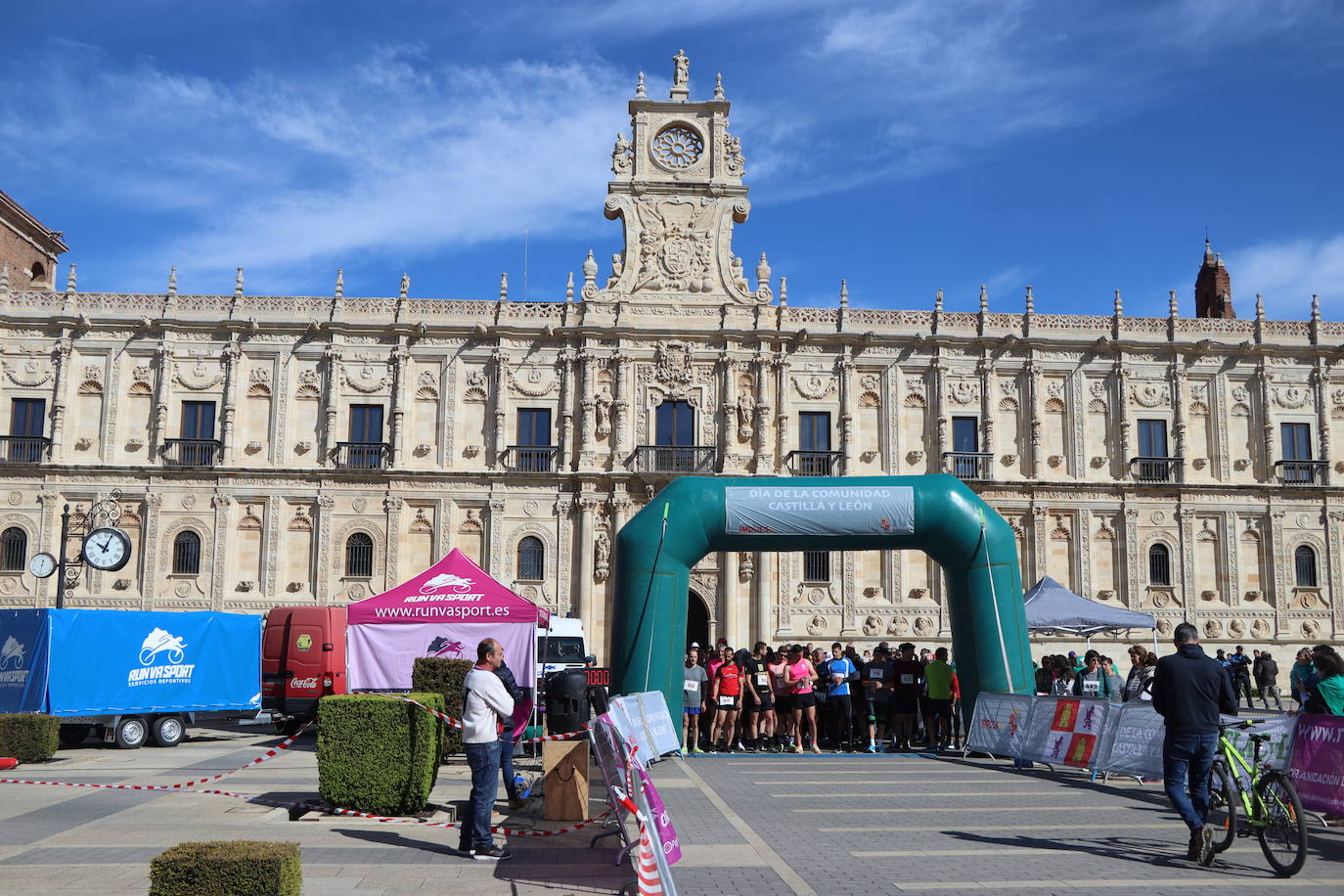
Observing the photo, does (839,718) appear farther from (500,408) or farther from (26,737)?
(500,408)

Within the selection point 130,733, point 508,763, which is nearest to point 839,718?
point 508,763

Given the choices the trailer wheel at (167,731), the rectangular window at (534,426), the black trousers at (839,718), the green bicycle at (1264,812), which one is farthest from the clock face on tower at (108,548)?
the green bicycle at (1264,812)

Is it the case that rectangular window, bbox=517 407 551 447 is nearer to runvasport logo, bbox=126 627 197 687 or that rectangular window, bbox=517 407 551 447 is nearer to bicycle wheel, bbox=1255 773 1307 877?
runvasport logo, bbox=126 627 197 687

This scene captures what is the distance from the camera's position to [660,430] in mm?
35781

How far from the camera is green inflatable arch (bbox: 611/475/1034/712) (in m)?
18.5

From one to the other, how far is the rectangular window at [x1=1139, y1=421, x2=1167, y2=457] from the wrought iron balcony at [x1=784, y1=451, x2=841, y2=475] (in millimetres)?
10034

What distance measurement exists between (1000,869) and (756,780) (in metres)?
6.12

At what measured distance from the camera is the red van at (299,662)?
21.9 meters

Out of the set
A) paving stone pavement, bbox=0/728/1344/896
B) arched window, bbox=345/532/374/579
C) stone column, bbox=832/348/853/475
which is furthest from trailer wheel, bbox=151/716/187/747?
stone column, bbox=832/348/853/475

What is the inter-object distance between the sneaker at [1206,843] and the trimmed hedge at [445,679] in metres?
9.36

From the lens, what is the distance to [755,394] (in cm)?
3578

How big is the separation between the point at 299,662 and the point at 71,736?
4.05m

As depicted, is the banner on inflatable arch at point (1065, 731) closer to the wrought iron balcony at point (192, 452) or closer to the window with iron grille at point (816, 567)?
the window with iron grille at point (816, 567)

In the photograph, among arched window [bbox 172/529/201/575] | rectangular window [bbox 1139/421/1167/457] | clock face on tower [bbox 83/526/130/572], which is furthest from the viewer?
rectangular window [bbox 1139/421/1167/457]
